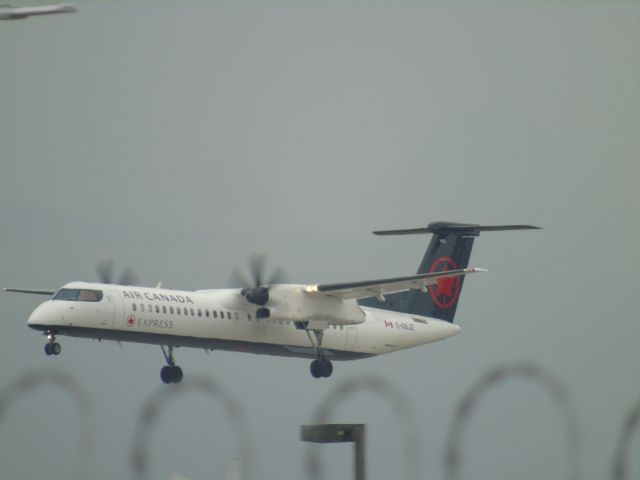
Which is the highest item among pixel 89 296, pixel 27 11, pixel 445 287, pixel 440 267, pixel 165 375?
pixel 27 11

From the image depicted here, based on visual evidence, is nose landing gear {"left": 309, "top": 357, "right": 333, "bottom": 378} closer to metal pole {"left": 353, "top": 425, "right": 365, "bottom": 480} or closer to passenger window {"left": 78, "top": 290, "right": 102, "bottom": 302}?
passenger window {"left": 78, "top": 290, "right": 102, "bottom": 302}

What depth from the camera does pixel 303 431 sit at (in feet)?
67.7

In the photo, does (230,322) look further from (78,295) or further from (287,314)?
(78,295)

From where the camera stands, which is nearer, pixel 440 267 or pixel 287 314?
pixel 287 314

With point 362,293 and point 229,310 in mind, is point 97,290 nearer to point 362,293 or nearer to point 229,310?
point 229,310

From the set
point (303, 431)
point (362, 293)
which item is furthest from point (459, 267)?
point (303, 431)

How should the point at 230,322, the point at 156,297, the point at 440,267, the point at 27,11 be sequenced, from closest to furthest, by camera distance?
the point at 27,11 < the point at 156,297 < the point at 230,322 < the point at 440,267

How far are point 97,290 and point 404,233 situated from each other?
12.4 meters

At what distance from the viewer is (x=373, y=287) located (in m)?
38.1

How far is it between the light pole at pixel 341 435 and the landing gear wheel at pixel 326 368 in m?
19.0

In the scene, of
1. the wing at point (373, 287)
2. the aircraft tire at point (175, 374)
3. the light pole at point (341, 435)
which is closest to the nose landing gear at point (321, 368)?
the wing at point (373, 287)

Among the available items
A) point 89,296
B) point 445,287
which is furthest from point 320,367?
point 89,296

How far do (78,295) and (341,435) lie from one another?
15617mm

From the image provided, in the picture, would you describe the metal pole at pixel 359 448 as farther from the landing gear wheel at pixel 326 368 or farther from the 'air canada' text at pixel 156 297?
the landing gear wheel at pixel 326 368
